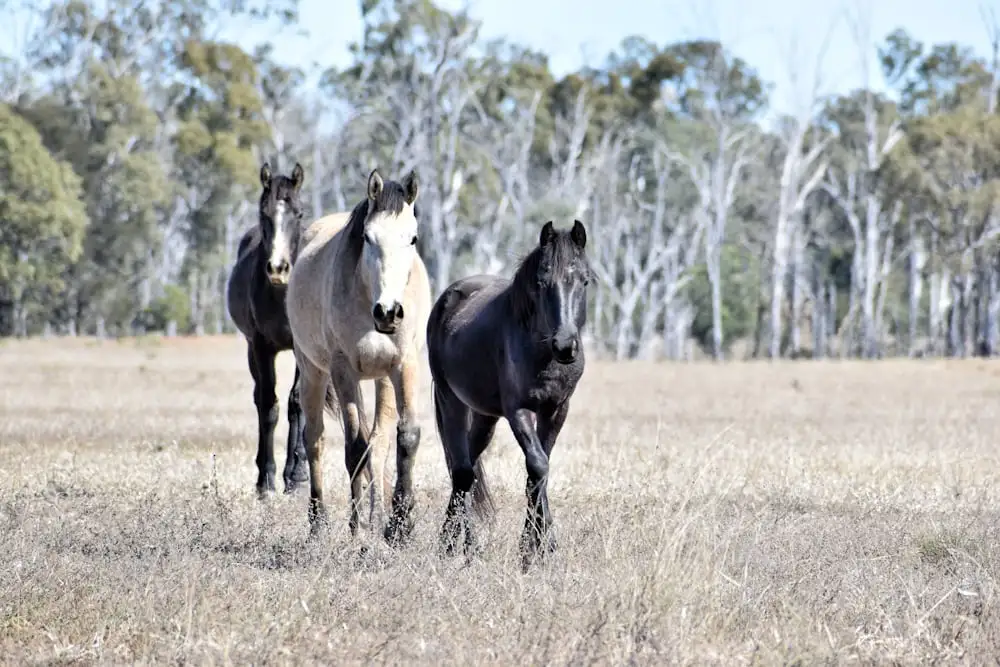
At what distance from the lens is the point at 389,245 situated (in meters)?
7.36

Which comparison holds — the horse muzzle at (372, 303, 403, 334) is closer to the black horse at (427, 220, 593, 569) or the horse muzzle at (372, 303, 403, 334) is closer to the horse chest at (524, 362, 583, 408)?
the black horse at (427, 220, 593, 569)

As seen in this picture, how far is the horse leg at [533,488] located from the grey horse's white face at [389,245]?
89cm

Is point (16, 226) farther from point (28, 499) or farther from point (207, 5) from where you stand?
point (28, 499)

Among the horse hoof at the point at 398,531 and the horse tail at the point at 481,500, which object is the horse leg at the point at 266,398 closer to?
the horse tail at the point at 481,500

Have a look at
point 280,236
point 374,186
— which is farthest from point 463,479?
point 280,236

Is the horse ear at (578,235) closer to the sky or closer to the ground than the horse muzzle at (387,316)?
closer to the sky

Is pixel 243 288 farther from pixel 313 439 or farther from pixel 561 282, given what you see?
pixel 561 282

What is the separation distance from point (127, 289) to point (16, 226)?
10.7 m

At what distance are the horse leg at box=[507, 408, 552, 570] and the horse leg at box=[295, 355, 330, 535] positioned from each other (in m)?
1.83

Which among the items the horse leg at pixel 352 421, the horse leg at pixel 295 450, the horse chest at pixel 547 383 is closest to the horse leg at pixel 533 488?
the horse chest at pixel 547 383

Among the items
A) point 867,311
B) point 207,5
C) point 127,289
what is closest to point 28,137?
point 127,289

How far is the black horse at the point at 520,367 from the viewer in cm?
666

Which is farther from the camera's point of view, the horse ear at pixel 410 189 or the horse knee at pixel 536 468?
the horse ear at pixel 410 189

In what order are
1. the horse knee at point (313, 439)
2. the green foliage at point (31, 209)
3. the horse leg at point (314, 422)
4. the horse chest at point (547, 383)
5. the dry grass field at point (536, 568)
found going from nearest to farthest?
the dry grass field at point (536, 568), the horse chest at point (547, 383), the horse leg at point (314, 422), the horse knee at point (313, 439), the green foliage at point (31, 209)
